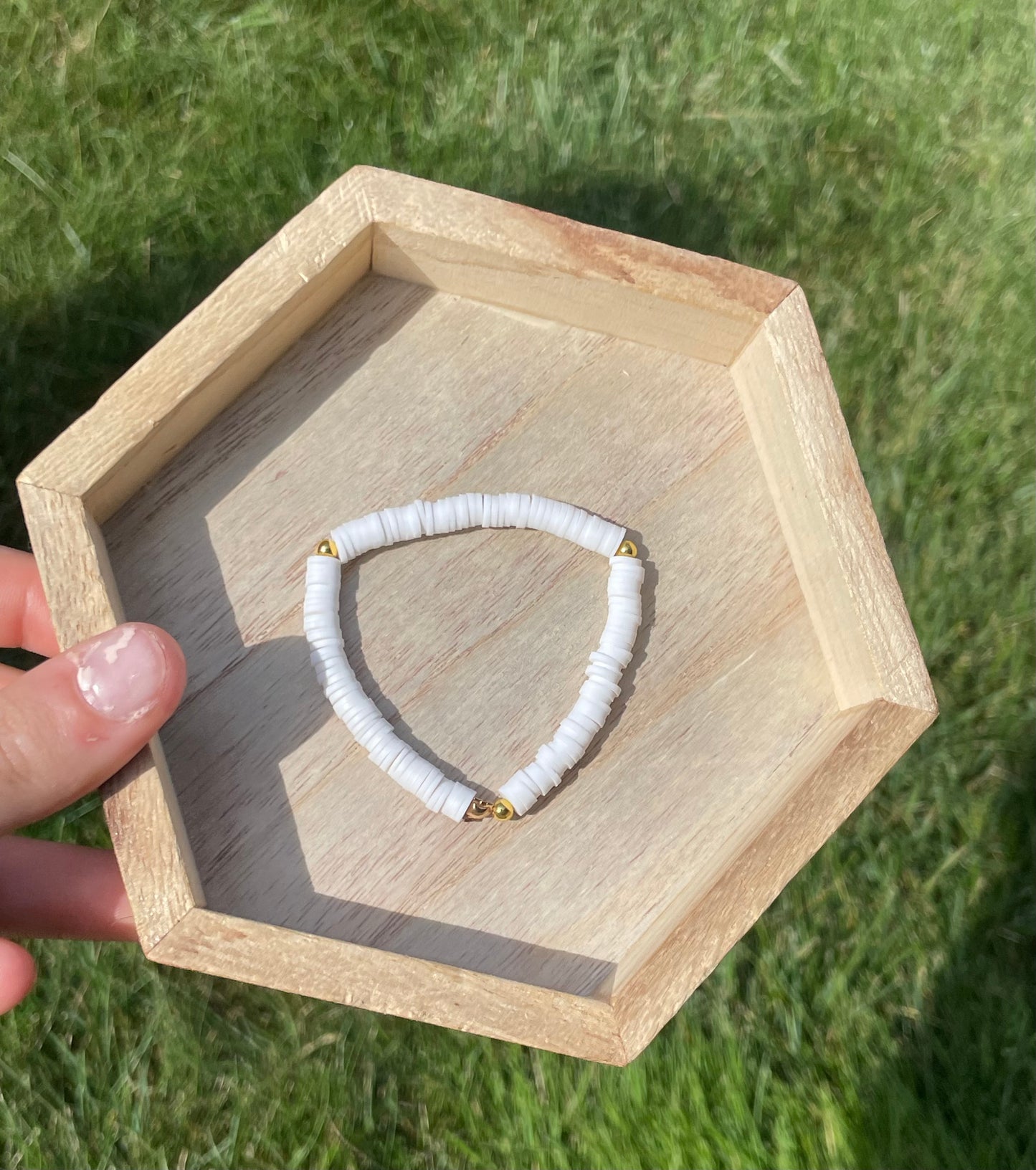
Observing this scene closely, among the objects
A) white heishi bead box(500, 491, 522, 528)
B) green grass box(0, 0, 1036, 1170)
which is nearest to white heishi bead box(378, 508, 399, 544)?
white heishi bead box(500, 491, 522, 528)

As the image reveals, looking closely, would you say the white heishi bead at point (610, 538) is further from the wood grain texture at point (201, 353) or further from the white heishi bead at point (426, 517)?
the wood grain texture at point (201, 353)

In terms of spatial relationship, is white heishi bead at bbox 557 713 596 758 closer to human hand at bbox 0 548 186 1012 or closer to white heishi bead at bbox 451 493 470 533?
white heishi bead at bbox 451 493 470 533

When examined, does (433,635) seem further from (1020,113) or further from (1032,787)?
(1020,113)

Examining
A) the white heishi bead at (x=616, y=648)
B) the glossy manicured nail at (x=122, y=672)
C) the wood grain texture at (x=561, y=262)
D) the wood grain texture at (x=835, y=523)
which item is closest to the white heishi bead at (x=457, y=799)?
the white heishi bead at (x=616, y=648)

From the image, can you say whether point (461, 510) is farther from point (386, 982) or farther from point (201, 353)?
point (386, 982)

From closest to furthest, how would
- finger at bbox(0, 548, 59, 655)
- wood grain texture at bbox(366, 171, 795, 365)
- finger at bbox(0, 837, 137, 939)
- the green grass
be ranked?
wood grain texture at bbox(366, 171, 795, 365)
finger at bbox(0, 837, 137, 939)
finger at bbox(0, 548, 59, 655)
the green grass

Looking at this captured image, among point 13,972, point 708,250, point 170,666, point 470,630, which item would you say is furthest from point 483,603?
point 708,250
